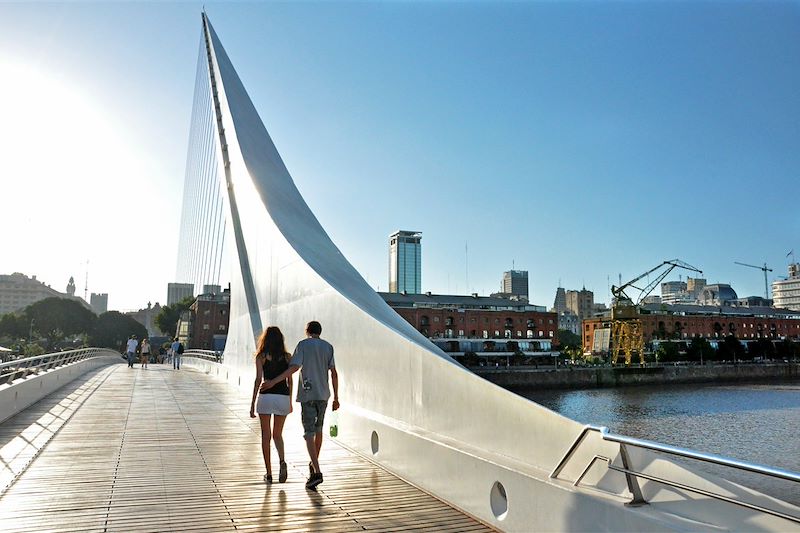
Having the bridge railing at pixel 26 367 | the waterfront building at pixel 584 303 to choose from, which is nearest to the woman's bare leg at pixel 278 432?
the bridge railing at pixel 26 367

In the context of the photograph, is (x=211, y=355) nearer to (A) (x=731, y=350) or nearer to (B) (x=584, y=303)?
(A) (x=731, y=350)

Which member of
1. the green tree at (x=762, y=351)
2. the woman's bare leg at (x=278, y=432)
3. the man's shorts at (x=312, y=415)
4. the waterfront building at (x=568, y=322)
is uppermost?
the waterfront building at (x=568, y=322)

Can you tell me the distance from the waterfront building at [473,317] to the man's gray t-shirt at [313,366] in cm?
6849

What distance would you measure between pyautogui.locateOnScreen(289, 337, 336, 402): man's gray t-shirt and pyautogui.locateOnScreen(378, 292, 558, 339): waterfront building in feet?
225

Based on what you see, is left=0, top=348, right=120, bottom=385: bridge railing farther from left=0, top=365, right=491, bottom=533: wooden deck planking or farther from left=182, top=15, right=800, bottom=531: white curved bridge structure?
left=182, top=15, right=800, bottom=531: white curved bridge structure

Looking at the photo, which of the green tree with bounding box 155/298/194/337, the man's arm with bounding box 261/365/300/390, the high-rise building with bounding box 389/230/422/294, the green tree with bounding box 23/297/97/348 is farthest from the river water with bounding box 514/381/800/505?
the high-rise building with bounding box 389/230/422/294

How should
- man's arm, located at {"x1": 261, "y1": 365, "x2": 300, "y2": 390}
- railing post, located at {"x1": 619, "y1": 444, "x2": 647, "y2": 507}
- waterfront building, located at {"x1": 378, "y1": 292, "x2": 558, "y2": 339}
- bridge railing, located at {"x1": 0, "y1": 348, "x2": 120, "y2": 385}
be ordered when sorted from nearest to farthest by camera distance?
railing post, located at {"x1": 619, "y1": 444, "x2": 647, "y2": 507}
man's arm, located at {"x1": 261, "y1": 365, "x2": 300, "y2": 390}
bridge railing, located at {"x1": 0, "y1": 348, "x2": 120, "y2": 385}
waterfront building, located at {"x1": 378, "y1": 292, "x2": 558, "y2": 339}

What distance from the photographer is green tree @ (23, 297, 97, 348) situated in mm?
72875

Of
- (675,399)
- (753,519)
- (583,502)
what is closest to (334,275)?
(583,502)

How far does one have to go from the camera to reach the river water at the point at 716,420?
1938 cm

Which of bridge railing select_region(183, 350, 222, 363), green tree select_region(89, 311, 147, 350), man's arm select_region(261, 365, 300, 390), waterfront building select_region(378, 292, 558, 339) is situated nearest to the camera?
man's arm select_region(261, 365, 300, 390)

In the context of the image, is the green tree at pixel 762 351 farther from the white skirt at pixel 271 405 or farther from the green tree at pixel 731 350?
the white skirt at pixel 271 405

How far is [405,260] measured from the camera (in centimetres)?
17475

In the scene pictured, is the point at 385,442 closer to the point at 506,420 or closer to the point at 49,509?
the point at 506,420
